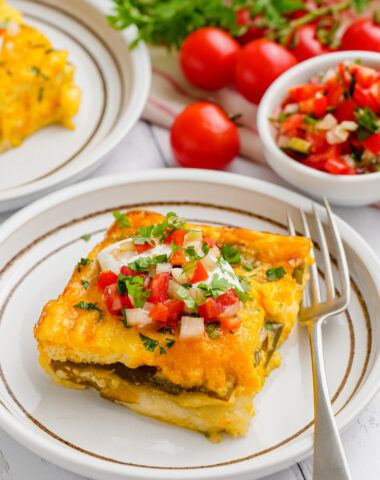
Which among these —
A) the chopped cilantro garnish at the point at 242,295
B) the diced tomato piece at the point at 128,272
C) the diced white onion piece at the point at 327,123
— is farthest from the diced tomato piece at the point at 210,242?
the diced white onion piece at the point at 327,123

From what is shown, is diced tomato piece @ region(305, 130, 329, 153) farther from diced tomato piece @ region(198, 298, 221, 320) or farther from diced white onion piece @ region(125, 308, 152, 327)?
diced white onion piece @ region(125, 308, 152, 327)

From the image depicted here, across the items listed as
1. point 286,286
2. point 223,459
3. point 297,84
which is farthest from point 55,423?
point 297,84

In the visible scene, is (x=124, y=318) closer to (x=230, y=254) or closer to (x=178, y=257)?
(x=178, y=257)

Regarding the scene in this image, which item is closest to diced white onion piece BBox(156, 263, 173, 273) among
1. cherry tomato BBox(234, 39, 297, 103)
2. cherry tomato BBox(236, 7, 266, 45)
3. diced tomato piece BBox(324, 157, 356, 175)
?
diced tomato piece BBox(324, 157, 356, 175)

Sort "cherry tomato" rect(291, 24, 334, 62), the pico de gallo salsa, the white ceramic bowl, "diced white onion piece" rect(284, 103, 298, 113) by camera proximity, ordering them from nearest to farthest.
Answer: the white ceramic bowl < the pico de gallo salsa < "diced white onion piece" rect(284, 103, 298, 113) < "cherry tomato" rect(291, 24, 334, 62)

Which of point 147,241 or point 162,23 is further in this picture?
point 162,23

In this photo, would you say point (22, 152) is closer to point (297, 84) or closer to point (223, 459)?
point (297, 84)
